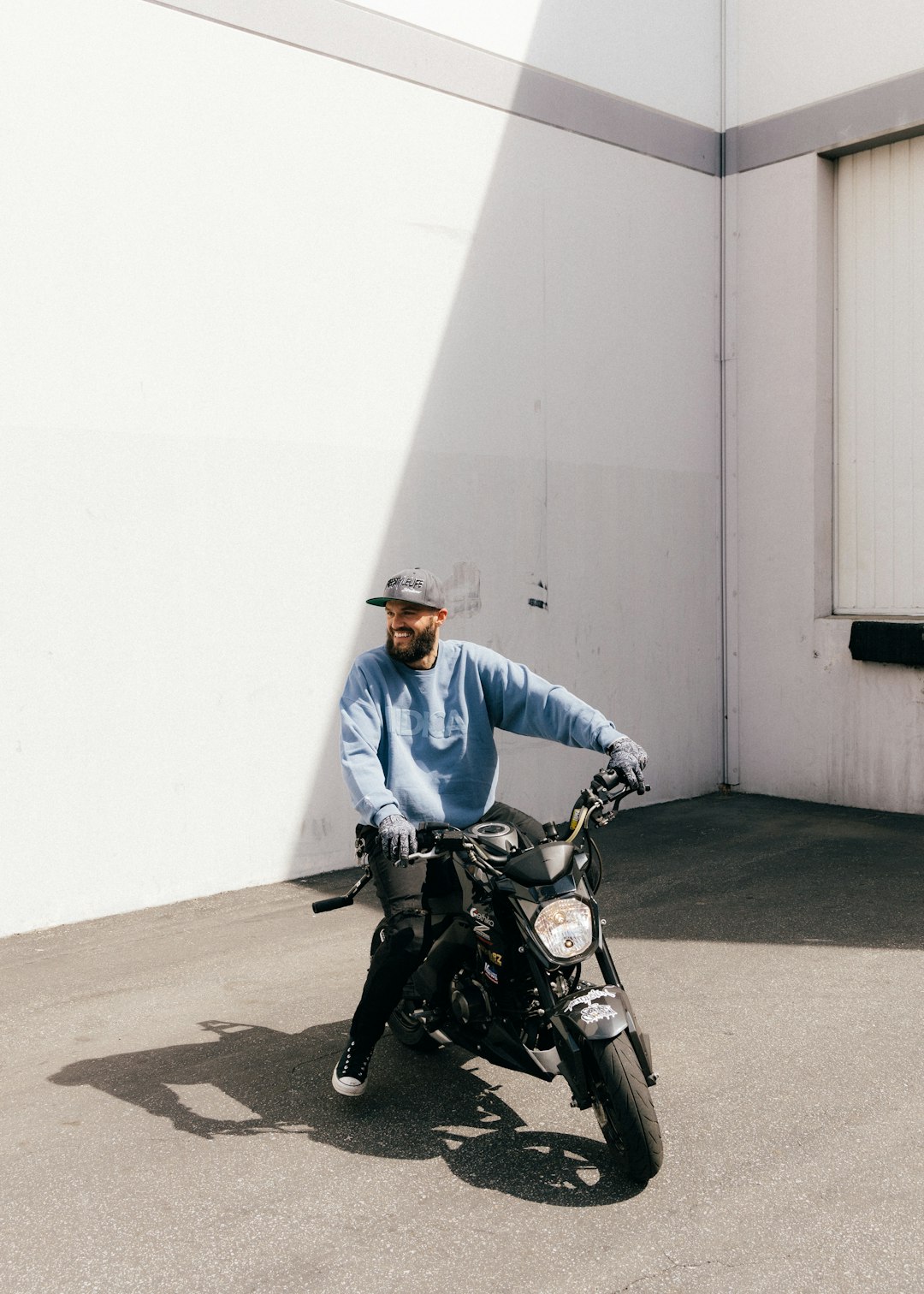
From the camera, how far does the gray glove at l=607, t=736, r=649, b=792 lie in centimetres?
375

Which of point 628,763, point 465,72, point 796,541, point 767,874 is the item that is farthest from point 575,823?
point 796,541

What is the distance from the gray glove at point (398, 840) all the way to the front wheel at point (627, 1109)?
0.73m

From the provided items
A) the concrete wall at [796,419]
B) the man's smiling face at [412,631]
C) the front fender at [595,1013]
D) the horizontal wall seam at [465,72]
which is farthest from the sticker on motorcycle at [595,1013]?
the concrete wall at [796,419]

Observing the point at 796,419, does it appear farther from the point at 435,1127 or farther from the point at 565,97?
the point at 435,1127

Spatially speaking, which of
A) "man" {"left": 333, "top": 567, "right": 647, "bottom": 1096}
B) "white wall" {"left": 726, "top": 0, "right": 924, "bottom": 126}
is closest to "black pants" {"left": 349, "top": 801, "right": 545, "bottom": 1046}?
"man" {"left": 333, "top": 567, "right": 647, "bottom": 1096}

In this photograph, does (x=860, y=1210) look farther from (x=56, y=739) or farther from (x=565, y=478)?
(x=565, y=478)

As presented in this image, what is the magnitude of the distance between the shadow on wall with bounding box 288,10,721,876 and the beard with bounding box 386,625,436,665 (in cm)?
296

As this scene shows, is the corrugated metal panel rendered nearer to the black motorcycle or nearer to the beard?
the beard

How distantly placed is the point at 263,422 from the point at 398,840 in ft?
12.2

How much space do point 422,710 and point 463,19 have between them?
17.3ft

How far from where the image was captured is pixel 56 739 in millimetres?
6059

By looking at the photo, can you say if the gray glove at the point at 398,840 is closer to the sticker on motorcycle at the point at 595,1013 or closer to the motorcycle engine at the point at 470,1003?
the motorcycle engine at the point at 470,1003

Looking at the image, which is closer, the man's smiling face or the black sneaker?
the black sneaker

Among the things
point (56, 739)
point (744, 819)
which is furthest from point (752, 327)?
point (56, 739)
